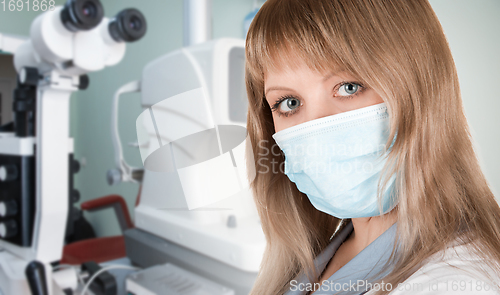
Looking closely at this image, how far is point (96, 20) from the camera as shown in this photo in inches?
43.8

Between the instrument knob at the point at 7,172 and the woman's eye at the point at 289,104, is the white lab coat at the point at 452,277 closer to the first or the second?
the woman's eye at the point at 289,104

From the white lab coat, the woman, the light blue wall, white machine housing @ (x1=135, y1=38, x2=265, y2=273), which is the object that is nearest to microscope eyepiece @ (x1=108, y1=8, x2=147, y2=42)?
white machine housing @ (x1=135, y1=38, x2=265, y2=273)

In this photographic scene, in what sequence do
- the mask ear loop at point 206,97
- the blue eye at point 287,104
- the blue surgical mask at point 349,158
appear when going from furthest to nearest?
1. the mask ear loop at point 206,97
2. the blue eye at point 287,104
3. the blue surgical mask at point 349,158

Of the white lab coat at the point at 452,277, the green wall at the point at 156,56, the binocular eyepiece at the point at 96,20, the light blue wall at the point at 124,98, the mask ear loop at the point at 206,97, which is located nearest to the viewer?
the white lab coat at the point at 452,277

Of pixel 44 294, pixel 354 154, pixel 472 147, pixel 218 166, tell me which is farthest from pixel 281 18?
pixel 44 294

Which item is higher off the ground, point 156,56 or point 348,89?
point 156,56

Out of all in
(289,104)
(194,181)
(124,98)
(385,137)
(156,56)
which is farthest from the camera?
(124,98)

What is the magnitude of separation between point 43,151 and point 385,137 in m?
1.26

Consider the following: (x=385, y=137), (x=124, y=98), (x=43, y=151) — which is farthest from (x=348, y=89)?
(x=124, y=98)

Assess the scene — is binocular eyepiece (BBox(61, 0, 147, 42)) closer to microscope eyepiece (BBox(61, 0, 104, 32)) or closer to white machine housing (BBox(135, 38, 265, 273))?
microscope eyepiece (BBox(61, 0, 104, 32))

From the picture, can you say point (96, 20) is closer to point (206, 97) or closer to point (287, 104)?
point (206, 97)

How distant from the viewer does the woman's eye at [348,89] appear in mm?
493

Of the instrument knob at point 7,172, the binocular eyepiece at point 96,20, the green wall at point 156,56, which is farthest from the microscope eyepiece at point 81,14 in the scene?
the green wall at point 156,56

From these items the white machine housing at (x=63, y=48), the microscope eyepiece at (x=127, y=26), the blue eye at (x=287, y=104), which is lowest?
the blue eye at (x=287, y=104)
